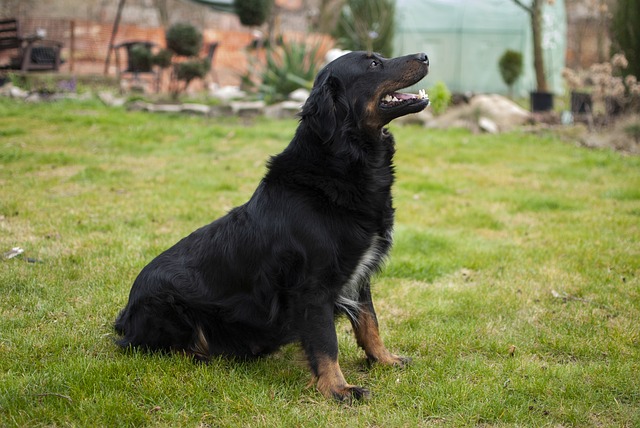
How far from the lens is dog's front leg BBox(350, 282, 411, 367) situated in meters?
3.49

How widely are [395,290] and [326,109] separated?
1988 millimetres

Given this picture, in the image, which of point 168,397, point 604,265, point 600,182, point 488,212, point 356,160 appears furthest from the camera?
point 600,182

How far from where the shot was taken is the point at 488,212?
6.92m

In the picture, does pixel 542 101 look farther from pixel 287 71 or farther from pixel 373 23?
pixel 373 23

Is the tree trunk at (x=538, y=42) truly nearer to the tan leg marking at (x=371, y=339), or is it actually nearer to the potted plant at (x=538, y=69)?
the potted plant at (x=538, y=69)


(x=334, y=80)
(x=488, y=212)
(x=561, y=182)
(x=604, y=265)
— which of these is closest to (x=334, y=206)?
(x=334, y=80)

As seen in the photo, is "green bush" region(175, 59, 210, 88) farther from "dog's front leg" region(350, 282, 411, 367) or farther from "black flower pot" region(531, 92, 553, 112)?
"dog's front leg" region(350, 282, 411, 367)

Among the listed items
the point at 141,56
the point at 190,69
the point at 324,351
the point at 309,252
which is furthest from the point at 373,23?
the point at 324,351

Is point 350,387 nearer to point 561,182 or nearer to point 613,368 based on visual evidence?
point 613,368

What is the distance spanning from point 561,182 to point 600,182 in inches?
20.5

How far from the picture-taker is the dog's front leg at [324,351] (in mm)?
3098

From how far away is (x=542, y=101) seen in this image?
13594mm

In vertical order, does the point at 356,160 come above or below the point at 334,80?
below

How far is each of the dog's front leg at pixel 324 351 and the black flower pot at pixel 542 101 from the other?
1191 centimetres
